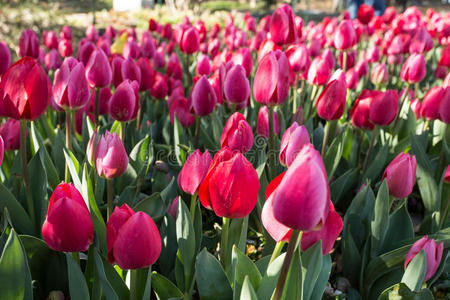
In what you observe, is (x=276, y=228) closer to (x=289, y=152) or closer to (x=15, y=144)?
(x=289, y=152)

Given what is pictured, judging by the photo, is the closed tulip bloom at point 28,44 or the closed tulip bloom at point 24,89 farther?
the closed tulip bloom at point 28,44

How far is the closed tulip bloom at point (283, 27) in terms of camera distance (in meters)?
2.15

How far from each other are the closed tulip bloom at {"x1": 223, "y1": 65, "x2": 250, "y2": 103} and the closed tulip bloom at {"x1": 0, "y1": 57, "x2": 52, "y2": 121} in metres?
0.68

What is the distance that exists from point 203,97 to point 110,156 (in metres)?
0.63

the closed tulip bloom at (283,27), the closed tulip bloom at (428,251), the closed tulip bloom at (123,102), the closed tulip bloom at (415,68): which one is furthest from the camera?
the closed tulip bloom at (415,68)

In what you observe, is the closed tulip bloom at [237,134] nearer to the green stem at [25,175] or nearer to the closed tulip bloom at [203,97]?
the closed tulip bloom at [203,97]

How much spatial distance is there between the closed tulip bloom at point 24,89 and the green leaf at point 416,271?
1.07 m

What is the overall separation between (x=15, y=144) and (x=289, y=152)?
1062mm

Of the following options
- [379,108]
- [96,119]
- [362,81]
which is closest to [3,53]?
[96,119]

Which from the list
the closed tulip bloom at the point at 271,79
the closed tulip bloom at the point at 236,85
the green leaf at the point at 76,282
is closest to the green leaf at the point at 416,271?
the closed tulip bloom at the point at 271,79

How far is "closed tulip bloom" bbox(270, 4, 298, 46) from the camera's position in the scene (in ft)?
7.04

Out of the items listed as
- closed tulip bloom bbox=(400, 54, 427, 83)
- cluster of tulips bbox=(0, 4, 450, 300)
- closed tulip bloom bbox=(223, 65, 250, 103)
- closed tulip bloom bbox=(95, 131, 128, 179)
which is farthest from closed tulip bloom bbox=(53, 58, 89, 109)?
closed tulip bloom bbox=(400, 54, 427, 83)

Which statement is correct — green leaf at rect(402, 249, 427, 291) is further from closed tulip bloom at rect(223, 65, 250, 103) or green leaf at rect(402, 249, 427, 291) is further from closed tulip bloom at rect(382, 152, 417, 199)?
closed tulip bloom at rect(223, 65, 250, 103)

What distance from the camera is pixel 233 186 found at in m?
0.98
